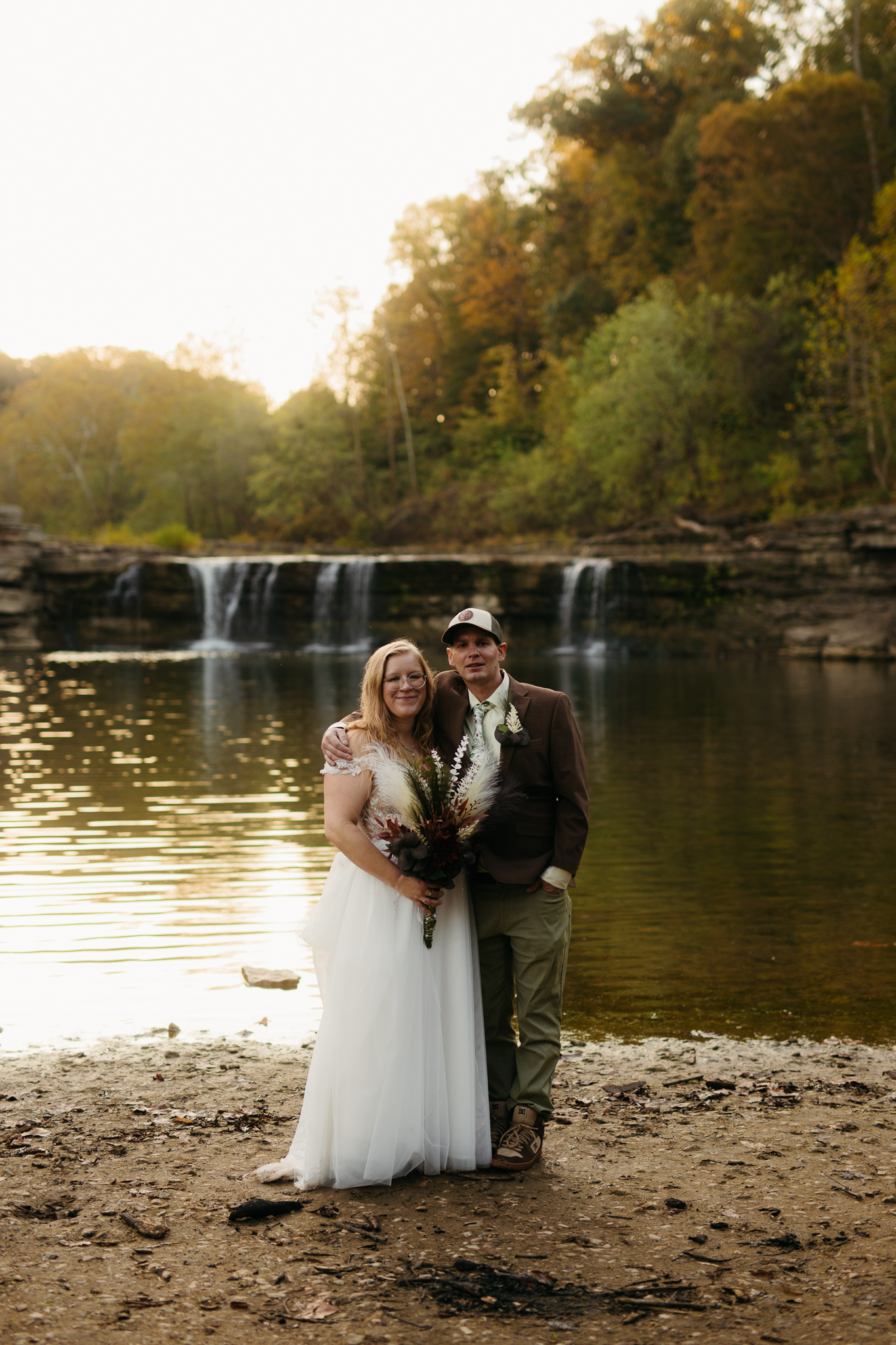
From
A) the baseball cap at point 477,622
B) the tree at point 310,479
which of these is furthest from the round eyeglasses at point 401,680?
the tree at point 310,479

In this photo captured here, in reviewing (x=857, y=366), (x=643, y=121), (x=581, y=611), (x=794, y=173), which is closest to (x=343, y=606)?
(x=581, y=611)

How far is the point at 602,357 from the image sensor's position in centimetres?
4994

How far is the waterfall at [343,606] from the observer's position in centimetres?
3909

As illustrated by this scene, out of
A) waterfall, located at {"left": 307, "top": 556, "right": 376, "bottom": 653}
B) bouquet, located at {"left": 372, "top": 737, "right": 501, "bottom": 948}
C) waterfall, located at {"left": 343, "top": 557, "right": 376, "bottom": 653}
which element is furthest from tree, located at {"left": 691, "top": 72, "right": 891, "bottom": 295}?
bouquet, located at {"left": 372, "top": 737, "right": 501, "bottom": 948}

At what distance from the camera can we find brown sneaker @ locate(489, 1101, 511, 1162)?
4090 mm

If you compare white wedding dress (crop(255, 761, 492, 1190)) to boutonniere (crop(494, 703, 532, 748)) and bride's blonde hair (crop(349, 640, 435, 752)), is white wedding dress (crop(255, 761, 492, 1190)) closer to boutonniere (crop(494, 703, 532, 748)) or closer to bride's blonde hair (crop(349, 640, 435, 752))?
bride's blonde hair (crop(349, 640, 435, 752))

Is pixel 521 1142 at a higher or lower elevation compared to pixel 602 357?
lower

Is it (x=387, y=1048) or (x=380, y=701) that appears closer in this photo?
(x=387, y=1048)

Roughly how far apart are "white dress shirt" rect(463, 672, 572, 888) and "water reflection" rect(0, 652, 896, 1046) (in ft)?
6.54

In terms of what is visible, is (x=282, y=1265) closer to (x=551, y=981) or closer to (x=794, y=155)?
(x=551, y=981)

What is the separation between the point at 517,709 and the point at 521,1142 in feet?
4.97

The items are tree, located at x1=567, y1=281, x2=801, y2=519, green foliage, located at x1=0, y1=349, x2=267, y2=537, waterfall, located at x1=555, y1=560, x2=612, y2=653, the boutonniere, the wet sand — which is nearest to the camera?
the wet sand

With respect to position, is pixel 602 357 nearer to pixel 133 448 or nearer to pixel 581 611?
pixel 581 611

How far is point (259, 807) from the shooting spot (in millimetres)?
11672
